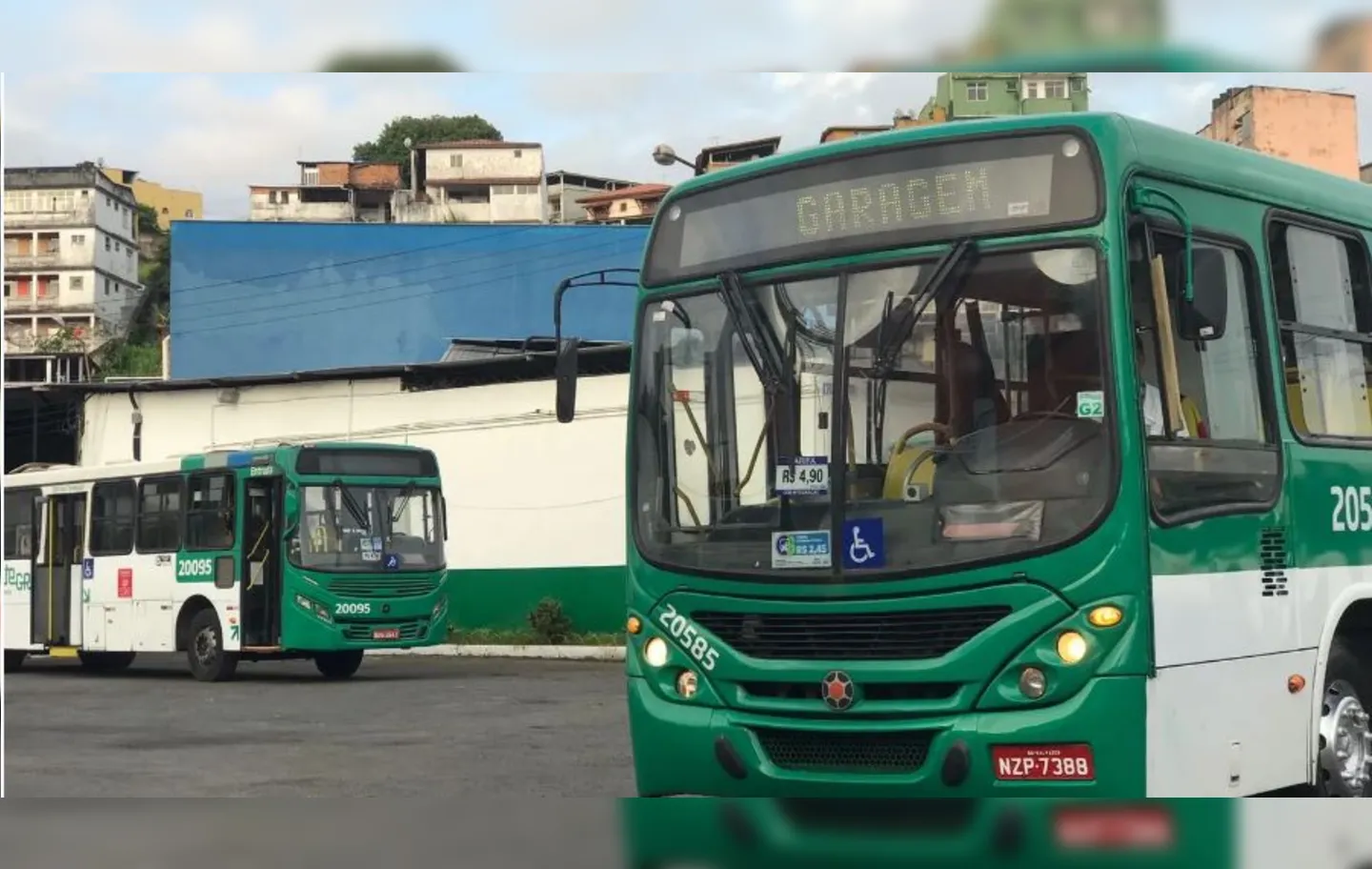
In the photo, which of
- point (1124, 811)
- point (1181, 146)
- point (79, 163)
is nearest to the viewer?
point (1124, 811)

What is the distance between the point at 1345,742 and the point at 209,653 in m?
13.9

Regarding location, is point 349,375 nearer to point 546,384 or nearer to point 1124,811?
point 546,384

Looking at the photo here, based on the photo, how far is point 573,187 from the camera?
9.28 meters

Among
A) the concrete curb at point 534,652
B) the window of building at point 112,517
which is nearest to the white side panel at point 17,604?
the window of building at point 112,517

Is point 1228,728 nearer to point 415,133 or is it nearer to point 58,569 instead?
point 415,133

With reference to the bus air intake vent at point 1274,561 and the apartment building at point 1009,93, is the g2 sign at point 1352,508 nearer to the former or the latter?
the bus air intake vent at point 1274,561

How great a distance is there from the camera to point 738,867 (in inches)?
234

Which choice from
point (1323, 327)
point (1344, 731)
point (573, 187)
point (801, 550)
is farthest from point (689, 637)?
point (573, 187)

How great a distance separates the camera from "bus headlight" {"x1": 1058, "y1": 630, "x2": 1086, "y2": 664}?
5840mm

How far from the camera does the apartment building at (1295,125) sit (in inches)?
284

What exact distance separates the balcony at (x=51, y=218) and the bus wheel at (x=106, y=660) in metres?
11.9

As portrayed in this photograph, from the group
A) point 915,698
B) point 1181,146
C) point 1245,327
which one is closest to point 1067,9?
point 1181,146

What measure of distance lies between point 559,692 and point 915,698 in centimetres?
1063

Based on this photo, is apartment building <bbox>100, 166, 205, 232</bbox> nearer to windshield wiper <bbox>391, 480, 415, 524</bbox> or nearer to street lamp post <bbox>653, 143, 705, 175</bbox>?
street lamp post <bbox>653, 143, 705, 175</bbox>
